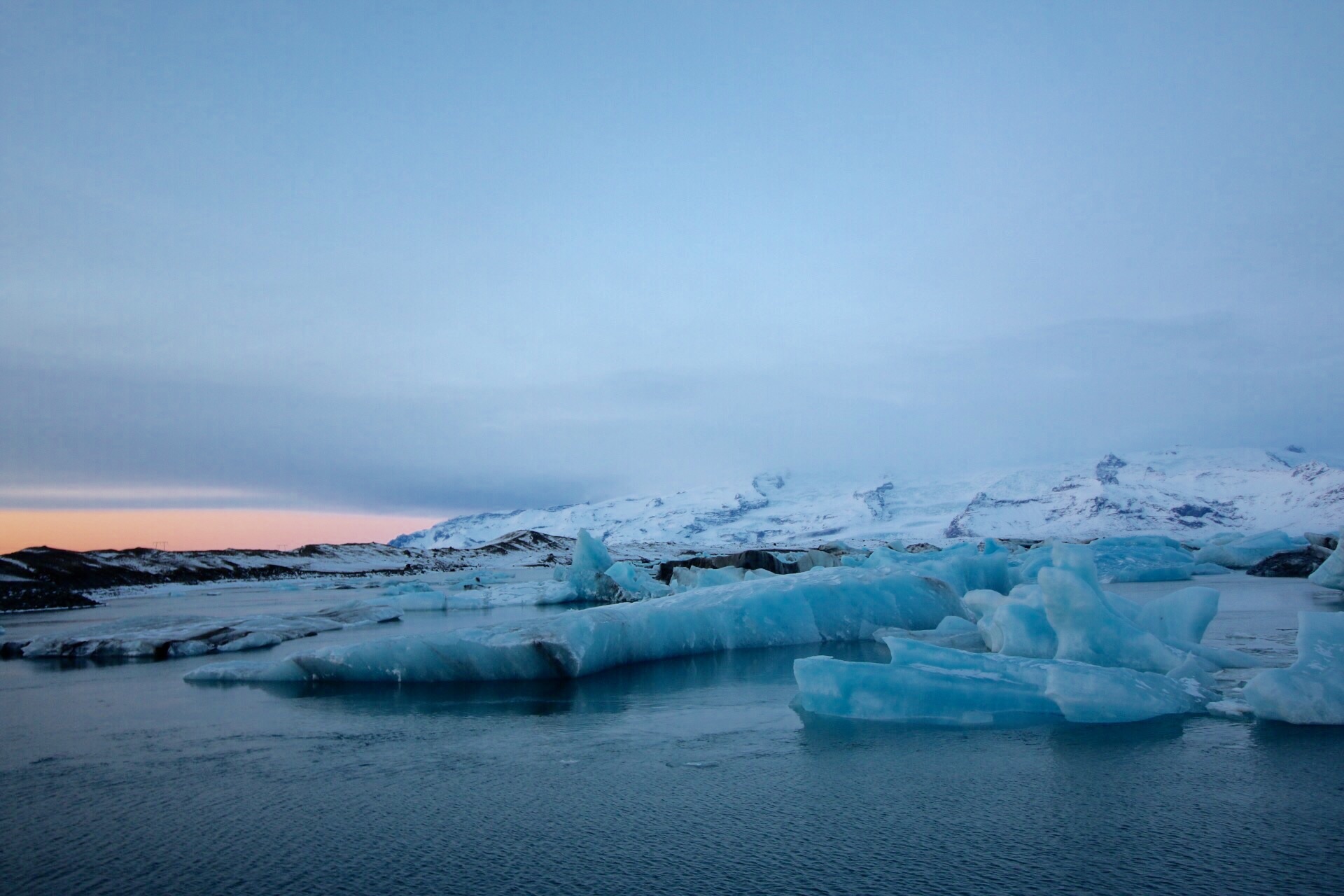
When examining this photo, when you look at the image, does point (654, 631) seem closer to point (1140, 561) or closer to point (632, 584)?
point (632, 584)

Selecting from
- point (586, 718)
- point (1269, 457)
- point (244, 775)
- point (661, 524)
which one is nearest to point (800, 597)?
point (586, 718)

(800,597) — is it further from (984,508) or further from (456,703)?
(984,508)

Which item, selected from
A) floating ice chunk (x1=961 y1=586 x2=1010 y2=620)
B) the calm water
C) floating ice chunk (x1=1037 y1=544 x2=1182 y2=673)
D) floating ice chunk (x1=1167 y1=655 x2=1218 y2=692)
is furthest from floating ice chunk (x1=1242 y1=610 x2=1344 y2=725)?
floating ice chunk (x1=961 y1=586 x2=1010 y2=620)

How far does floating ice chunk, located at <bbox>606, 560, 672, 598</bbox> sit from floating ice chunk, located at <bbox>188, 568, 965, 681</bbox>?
8494 mm

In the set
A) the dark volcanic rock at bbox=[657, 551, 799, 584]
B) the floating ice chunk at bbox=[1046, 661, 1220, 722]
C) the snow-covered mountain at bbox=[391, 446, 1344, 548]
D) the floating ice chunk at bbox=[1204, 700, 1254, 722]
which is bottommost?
the floating ice chunk at bbox=[1204, 700, 1254, 722]

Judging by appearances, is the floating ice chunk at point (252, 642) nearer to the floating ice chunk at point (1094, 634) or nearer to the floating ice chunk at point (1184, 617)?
the floating ice chunk at point (1094, 634)

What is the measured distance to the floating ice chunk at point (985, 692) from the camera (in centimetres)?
564

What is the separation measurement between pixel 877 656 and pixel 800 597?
1917mm

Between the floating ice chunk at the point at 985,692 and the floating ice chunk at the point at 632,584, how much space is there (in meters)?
13.4

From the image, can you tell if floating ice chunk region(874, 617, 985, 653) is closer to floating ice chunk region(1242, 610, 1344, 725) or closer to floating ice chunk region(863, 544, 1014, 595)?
floating ice chunk region(863, 544, 1014, 595)

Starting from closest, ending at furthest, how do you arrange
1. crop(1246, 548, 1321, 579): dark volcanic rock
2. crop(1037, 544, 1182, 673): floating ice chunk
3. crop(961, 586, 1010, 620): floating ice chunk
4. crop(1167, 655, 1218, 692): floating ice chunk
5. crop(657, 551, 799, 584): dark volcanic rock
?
crop(1167, 655, 1218, 692): floating ice chunk → crop(1037, 544, 1182, 673): floating ice chunk → crop(961, 586, 1010, 620): floating ice chunk → crop(1246, 548, 1321, 579): dark volcanic rock → crop(657, 551, 799, 584): dark volcanic rock

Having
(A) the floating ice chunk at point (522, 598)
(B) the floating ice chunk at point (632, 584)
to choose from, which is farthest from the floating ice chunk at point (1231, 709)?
Result: (A) the floating ice chunk at point (522, 598)

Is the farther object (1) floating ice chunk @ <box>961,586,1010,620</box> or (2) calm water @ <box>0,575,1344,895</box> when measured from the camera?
(1) floating ice chunk @ <box>961,586,1010,620</box>

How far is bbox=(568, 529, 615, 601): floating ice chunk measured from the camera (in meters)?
20.6
